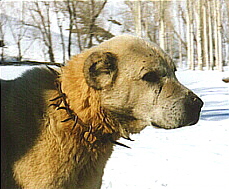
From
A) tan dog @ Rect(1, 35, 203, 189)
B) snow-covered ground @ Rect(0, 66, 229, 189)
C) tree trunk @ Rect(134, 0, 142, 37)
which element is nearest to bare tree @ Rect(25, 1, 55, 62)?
snow-covered ground @ Rect(0, 66, 229, 189)

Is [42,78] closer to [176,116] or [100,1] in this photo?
[176,116]

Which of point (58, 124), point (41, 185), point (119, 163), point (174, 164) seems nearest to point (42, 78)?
point (58, 124)

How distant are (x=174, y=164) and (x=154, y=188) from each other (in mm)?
1100

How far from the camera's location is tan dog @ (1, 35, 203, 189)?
2.28m

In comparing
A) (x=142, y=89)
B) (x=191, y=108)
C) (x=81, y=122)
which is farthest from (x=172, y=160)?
(x=81, y=122)

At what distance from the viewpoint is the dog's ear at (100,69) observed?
2.37 m

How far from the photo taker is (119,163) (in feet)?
17.4

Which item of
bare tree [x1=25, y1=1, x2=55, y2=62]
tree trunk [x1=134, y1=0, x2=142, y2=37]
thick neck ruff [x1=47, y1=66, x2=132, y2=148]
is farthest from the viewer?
tree trunk [x1=134, y1=0, x2=142, y2=37]

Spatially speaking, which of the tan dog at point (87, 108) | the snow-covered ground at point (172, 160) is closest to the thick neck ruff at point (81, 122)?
the tan dog at point (87, 108)

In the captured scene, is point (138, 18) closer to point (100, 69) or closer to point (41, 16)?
point (41, 16)

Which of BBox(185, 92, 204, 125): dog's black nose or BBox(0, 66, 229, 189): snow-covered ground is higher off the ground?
BBox(185, 92, 204, 125): dog's black nose

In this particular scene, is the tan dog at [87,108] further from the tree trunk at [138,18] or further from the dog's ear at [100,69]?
the tree trunk at [138,18]

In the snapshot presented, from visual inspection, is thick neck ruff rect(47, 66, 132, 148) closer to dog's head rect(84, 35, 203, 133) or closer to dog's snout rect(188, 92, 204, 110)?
dog's head rect(84, 35, 203, 133)

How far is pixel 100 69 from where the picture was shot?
2.41 meters
